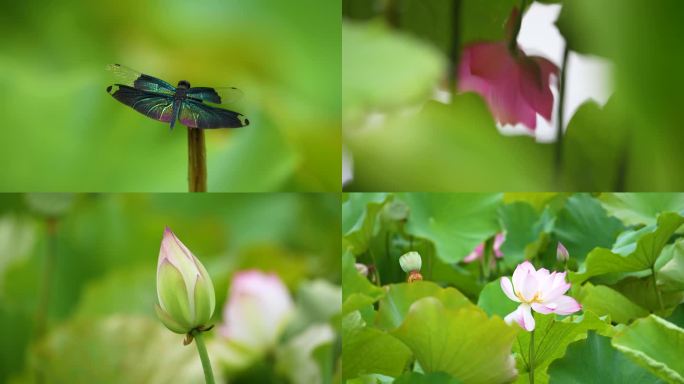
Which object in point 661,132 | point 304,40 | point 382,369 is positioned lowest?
point 382,369

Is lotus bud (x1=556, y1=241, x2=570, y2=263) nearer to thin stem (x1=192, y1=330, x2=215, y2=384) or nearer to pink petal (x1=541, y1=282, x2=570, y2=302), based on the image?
pink petal (x1=541, y1=282, x2=570, y2=302)

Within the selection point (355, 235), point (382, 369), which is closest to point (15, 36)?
point (355, 235)

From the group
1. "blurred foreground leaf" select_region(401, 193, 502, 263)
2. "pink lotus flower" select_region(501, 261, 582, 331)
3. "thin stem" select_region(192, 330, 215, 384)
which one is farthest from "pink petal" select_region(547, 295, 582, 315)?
"thin stem" select_region(192, 330, 215, 384)

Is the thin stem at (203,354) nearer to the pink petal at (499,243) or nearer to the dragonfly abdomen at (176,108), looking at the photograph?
the dragonfly abdomen at (176,108)

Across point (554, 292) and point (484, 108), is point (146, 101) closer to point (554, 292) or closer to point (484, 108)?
point (484, 108)

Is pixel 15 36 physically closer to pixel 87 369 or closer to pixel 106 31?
pixel 106 31

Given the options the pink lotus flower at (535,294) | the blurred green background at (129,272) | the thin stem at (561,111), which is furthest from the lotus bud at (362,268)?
the thin stem at (561,111)

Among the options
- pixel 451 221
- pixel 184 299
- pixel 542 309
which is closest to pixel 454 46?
pixel 451 221
